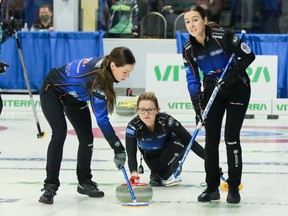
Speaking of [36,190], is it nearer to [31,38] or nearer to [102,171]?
[102,171]

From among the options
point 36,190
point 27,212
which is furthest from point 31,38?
point 27,212

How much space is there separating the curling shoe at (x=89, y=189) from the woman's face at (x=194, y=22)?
1.39 meters

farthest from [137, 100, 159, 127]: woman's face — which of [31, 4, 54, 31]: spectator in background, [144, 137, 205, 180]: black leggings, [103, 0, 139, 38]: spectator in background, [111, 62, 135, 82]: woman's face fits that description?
[31, 4, 54, 31]: spectator in background

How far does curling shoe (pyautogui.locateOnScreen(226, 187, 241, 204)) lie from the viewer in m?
6.18

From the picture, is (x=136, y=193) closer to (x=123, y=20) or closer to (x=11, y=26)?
(x=11, y=26)

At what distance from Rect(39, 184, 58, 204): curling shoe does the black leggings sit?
1.19 metres

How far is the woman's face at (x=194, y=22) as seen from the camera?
609 cm

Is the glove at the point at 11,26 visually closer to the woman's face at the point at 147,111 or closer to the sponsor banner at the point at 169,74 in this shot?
the woman's face at the point at 147,111

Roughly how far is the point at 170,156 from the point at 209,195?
92 cm

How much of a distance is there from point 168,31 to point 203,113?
10.7 m

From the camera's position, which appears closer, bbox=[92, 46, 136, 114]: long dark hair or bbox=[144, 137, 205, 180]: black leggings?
bbox=[92, 46, 136, 114]: long dark hair

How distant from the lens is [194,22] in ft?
20.0

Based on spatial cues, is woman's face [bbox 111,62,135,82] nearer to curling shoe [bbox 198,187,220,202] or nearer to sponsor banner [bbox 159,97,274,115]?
curling shoe [bbox 198,187,220,202]

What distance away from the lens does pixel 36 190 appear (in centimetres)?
673
